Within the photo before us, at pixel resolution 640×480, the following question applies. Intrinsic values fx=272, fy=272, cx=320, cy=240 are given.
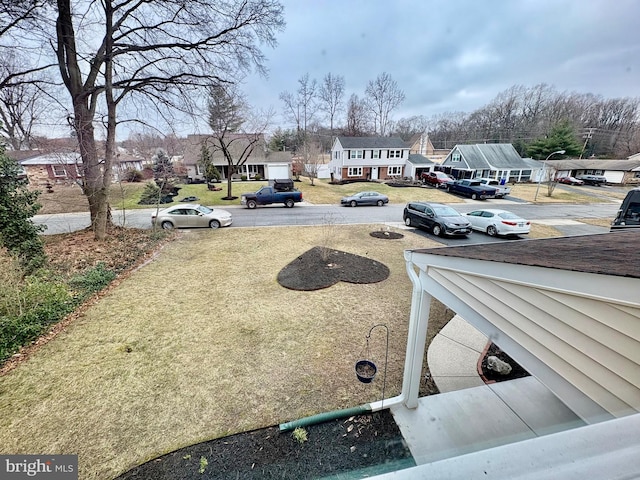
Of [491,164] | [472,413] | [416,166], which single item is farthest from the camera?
[416,166]

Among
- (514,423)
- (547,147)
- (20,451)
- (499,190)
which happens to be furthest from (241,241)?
(547,147)

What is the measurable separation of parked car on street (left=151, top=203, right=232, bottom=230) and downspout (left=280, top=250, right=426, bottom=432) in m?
13.2

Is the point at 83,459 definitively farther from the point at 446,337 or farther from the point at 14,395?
the point at 446,337

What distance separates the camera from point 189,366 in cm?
521

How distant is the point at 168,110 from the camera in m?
12.9

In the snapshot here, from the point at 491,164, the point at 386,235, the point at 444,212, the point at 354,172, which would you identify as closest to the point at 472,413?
the point at 386,235

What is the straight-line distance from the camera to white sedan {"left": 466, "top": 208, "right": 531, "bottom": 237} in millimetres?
13578

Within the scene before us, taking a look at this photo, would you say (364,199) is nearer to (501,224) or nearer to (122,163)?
(501,224)

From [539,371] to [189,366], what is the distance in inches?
213

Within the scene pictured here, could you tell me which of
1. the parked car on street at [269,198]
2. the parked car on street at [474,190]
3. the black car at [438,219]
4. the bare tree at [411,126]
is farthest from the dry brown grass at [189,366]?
the bare tree at [411,126]

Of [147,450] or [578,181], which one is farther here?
[578,181]

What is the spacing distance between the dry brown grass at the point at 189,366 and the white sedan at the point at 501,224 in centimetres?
821

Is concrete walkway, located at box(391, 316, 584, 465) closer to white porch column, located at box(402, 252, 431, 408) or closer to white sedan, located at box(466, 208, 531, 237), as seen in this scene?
white porch column, located at box(402, 252, 431, 408)

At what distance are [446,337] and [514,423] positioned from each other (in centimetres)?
221
